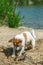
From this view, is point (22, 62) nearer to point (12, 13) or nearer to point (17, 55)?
point (17, 55)

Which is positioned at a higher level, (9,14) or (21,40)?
(21,40)

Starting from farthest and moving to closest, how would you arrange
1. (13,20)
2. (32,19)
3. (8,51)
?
(32,19) < (13,20) < (8,51)

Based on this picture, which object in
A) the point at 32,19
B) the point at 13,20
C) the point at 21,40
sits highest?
the point at 21,40

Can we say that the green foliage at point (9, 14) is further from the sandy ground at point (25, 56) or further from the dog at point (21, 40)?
the dog at point (21, 40)

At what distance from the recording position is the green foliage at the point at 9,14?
14.8m

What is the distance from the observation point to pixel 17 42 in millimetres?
8078

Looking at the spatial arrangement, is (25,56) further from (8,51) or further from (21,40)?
(8,51)

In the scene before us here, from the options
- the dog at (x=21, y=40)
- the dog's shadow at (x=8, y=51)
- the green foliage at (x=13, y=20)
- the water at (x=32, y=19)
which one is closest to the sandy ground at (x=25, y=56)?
the dog's shadow at (x=8, y=51)

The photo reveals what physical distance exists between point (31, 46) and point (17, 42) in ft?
4.25

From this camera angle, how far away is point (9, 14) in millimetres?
14977

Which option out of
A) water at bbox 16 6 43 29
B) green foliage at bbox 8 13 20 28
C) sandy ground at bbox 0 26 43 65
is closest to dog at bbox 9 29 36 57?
sandy ground at bbox 0 26 43 65

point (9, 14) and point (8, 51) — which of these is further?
point (9, 14)

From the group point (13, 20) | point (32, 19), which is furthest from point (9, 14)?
point (32, 19)

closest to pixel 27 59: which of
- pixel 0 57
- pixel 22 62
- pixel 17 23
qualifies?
pixel 22 62
